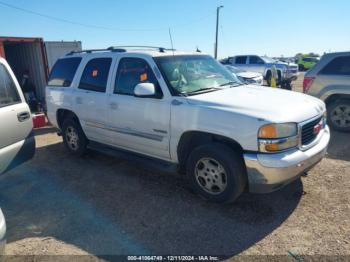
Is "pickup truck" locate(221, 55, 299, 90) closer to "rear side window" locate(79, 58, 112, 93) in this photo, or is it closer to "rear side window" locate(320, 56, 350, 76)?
"rear side window" locate(320, 56, 350, 76)

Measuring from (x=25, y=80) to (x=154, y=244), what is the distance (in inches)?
396

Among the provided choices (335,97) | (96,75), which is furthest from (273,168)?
(335,97)

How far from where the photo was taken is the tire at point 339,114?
7016 mm

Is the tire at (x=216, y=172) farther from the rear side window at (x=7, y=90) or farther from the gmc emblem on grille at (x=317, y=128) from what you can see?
the rear side window at (x=7, y=90)

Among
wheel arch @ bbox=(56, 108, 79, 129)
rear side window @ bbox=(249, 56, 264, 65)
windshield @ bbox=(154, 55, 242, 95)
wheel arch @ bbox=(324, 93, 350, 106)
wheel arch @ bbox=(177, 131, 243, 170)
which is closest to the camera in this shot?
wheel arch @ bbox=(177, 131, 243, 170)

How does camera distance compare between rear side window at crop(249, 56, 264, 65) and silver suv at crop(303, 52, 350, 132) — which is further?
rear side window at crop(249, 56, 264, 65)

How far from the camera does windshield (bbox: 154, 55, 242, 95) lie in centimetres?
407

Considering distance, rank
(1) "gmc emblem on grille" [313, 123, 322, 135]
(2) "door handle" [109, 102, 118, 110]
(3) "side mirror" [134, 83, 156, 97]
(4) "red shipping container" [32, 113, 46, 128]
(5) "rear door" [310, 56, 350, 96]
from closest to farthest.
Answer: (1) "gmc emblem on grille" [313, 123, 322, 135], (3) "side mirror" [134, 83, 156, 97], (2) "door handle" [109, 102, 118, 110], (5) "rear door" [310, 56, 350, 96], (4) "red shipping container" [32, 113, 46, 128]

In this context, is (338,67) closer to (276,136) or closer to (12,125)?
(276,136)

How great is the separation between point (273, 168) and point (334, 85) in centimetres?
482

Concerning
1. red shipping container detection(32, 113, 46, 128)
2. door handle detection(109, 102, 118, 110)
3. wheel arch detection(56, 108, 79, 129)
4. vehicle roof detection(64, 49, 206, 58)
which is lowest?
red shipping container detection(32, 113, 46, 128)

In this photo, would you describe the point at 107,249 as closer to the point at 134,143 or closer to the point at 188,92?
the point at 134,143

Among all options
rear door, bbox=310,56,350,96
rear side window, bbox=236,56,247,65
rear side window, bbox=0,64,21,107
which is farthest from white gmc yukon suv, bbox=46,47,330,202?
rear side window, bbox=236,56,247,65

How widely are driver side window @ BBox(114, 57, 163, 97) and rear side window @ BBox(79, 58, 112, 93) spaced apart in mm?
308
